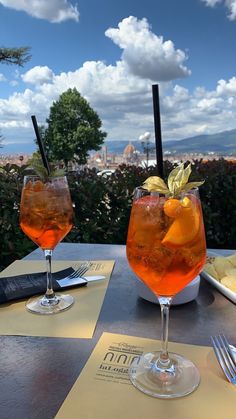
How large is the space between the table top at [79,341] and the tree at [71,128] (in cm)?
3192

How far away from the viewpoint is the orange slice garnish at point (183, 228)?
0.69m

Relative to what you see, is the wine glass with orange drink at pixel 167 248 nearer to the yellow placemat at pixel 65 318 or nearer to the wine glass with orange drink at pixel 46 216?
the yellow placemat at pixel 65 318

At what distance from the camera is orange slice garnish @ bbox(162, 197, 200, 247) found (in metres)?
0.69

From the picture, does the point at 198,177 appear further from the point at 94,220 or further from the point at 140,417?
the point at 140,417

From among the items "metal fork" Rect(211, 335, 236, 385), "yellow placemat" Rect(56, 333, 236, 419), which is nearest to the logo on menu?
"yellow placemat" Rect(56, 333, 236, 419)

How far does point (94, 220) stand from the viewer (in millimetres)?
2711

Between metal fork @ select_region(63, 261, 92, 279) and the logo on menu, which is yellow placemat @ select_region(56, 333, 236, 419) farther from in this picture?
metal fork @ select_region(63, 261, 92, 279)

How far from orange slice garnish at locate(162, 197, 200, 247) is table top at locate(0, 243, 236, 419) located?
0.29m

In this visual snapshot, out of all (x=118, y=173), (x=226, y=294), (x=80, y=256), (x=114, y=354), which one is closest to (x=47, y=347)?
(x=114, y=354)

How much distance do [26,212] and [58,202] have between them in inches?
3.8

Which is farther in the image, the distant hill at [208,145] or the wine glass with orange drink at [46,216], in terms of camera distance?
the distant hill at [208,145]

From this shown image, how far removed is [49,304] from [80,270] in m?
0.26

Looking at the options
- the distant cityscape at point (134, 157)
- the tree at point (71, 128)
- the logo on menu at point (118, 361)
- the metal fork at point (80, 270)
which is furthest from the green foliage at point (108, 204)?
the tree at point (71, 128)

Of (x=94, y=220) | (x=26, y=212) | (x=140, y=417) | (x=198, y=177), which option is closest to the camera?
(x=140, y=417)
